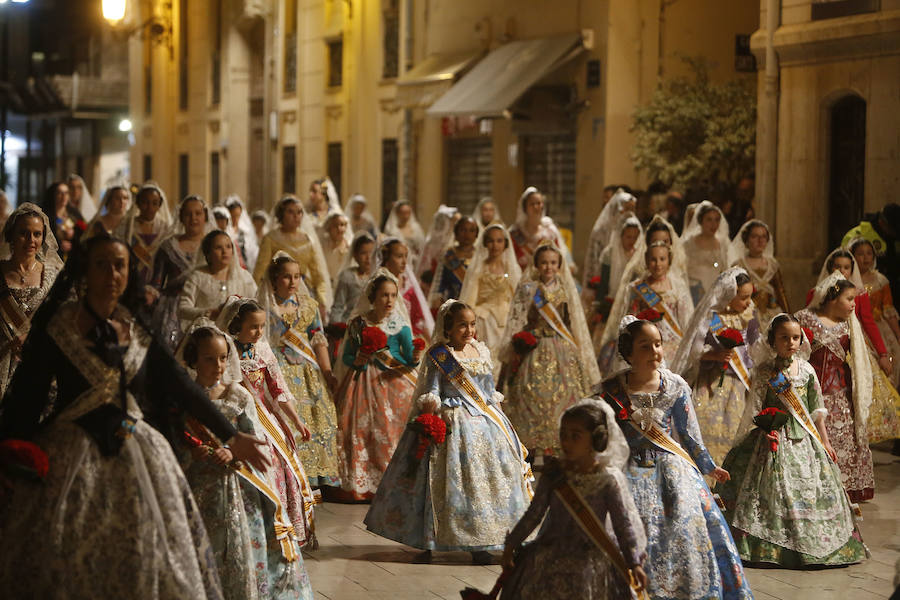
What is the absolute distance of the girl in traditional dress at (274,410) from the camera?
704cm

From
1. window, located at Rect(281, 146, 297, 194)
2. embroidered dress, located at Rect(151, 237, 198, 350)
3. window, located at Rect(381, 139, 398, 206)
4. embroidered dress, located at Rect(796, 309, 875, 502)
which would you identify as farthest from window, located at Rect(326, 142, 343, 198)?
embroidered dress, located at Rect(796, 309, 875, 502)

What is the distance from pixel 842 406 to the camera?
32.7ft

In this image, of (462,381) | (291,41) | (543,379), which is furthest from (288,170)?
(462,381)

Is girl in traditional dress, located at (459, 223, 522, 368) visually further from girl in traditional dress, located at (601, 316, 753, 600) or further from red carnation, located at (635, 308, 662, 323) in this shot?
girl in traditional dress, located at (601, 316, 753, 600)

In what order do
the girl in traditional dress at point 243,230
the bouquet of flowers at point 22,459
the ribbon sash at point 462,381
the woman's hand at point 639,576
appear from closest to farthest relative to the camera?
1. the bouquet of flowers at point 22,459
2. the woman's hand at point 639,576
3. the ribbon sash at point 462,381
4. the girl in traditional dress at point 243,230

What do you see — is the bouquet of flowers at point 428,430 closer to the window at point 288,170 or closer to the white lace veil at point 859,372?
the white lace veil at point 859,372

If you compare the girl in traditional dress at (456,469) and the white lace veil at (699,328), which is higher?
the white lace veil at (699,328)

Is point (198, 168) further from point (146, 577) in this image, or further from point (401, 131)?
point (146, 577)

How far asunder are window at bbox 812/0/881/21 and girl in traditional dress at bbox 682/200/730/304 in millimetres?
3587

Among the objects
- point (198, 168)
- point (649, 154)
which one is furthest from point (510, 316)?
point (198, 168)

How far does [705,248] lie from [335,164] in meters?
17.6

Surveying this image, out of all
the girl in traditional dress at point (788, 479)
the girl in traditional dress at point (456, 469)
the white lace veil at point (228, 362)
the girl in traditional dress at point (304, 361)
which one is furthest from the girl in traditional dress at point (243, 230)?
the white lace veil at point (228, 362)

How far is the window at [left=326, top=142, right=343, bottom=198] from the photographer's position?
30.1 meters

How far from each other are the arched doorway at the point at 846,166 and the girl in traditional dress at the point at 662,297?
5680mm
